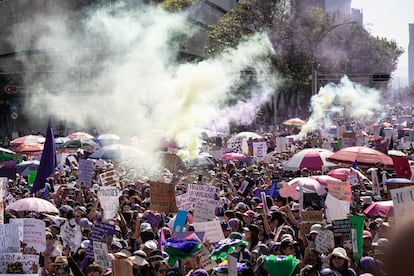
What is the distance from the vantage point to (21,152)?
22.3 metres

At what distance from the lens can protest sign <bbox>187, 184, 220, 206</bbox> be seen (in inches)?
383

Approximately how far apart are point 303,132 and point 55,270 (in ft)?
87.9

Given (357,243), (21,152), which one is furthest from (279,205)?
(21,152)

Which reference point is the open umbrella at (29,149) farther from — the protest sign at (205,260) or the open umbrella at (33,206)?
the protest sign at (205,260)

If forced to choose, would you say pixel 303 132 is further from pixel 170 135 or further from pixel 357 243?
pixel 357 243

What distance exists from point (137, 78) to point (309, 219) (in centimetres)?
2457

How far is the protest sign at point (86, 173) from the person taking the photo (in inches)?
569

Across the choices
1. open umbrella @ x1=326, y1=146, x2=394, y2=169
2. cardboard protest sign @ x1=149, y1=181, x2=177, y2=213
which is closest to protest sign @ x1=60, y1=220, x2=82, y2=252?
cardboard protest sign @ x1=149, y1=181, x2=177, y2=213

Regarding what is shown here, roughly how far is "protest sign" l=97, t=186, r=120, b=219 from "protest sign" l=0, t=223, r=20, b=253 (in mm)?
2963

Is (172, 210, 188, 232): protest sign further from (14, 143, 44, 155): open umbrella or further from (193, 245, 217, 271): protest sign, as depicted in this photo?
(14, 143, 44, 155): open umbrella

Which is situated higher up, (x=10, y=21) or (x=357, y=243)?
(x=10, y=21)

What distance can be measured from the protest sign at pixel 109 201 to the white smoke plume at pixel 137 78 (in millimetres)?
8525

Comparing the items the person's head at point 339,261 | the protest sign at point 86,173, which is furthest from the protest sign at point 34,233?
the protest sign at point 86,173

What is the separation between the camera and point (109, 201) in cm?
1047
